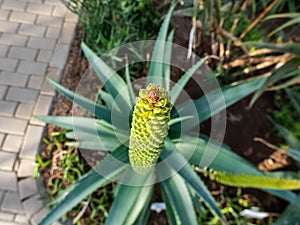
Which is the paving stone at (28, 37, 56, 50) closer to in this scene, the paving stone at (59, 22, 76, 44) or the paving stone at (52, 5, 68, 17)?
the paving stone at (59, 22, 76, 44)

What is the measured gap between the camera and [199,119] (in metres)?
1.46

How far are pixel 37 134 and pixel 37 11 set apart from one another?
0.85m

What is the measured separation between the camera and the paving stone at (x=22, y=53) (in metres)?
2.28

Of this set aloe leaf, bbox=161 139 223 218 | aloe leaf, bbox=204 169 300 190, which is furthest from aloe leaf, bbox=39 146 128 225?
aloe leaf, bbox=204 169 300 190

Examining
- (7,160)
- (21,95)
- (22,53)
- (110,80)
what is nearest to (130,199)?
(110,80)

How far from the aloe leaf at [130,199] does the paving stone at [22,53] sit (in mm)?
1197

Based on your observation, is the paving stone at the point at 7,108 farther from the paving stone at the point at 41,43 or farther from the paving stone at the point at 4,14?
the paving stone at the point at 4,14

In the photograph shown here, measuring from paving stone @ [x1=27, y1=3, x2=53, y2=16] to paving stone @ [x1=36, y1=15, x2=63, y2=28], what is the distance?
1.2 inches

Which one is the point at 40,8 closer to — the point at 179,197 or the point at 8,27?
the point at 8,27

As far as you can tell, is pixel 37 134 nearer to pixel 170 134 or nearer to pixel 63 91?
pixel 63 91

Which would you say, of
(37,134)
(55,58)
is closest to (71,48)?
(55,58)

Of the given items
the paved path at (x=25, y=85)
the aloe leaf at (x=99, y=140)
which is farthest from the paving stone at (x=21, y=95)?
the aloe leaf at (x=99, y=140)

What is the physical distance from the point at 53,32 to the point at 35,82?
0.36 metres

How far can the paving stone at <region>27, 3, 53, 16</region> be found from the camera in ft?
8.05
